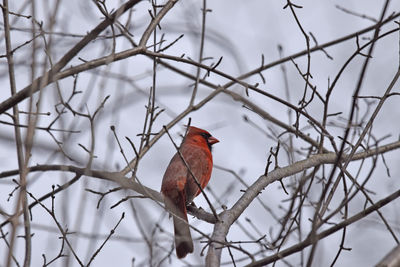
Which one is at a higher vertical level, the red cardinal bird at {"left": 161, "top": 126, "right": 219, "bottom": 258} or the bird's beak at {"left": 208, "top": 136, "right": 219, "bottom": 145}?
the bird's beak at {"left": 208, "top": 136, "right": 219, "bottom": 145}

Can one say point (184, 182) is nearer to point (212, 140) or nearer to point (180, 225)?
point (180, 225)

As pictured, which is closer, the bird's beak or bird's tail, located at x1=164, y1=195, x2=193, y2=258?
bird's tail, located at x1=164, y1=195, x2=193, y2=258

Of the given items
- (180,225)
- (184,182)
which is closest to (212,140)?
(184,182)

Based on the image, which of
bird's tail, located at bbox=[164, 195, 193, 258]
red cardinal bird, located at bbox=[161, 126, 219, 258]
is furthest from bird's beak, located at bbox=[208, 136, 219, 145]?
bird's tail, located at bbox=[164, 195, 193, 258]

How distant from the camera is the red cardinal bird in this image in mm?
3848

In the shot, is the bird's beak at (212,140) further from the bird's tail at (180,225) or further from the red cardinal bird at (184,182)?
the bird's tail at (180,225)

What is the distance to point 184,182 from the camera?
4.36 m

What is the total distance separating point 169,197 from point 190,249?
1.50 ft

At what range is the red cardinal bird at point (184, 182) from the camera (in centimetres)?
385

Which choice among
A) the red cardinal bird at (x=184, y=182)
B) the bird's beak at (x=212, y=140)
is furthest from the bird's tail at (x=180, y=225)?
the bird's beak at (x=212, y=140)

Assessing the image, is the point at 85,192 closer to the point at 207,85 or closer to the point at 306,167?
the point at 306,167

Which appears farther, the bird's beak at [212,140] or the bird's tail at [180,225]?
the bird's beak at [212,140]

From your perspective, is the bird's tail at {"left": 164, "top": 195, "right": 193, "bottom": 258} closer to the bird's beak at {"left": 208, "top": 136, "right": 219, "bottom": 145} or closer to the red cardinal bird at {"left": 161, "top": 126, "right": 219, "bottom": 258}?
the red cardinal bird at {"left": 161, "top": 126, "right": 219, "bottom": 258}

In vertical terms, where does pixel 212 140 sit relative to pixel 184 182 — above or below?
above
